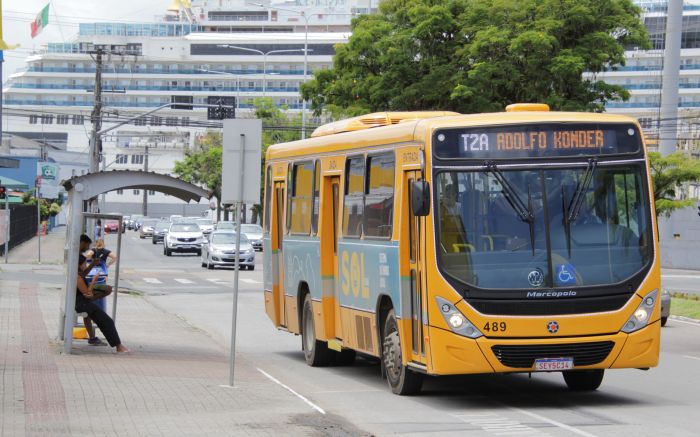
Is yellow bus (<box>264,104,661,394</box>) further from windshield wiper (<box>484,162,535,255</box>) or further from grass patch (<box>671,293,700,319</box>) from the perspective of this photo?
grass patch (<box>671,293,700,319</box>)

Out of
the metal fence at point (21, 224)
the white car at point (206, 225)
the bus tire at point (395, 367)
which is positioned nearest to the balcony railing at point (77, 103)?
the white car at point (206, 225)

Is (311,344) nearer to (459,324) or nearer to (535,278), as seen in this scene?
(459,324)

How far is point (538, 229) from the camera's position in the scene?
1320 centimetres

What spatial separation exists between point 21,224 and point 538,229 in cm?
5721

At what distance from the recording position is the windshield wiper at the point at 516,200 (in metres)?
13.2

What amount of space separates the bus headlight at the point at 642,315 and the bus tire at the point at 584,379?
1.39 metres

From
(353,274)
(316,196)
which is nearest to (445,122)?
(353,274)

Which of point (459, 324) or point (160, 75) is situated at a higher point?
point (160, 75)

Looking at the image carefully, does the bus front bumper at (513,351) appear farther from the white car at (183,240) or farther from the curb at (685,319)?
the white car at (183,240)

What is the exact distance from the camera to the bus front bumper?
12.9 metres

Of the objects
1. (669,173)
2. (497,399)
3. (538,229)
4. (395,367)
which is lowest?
(497,399)

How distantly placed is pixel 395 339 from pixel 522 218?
211 centimetres

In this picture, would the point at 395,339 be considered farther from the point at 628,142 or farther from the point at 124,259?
the point at 124,259

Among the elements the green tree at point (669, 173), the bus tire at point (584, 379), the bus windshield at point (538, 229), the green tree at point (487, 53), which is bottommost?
the bus tire at point (584, 379)
